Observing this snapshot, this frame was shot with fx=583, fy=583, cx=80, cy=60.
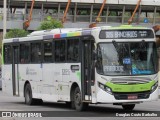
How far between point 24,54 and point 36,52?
143 cm

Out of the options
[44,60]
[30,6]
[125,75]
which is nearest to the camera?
[125,75]

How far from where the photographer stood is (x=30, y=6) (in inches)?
2985

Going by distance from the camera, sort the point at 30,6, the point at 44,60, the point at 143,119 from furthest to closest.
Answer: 1. the point at 30,6
2. the point at 44,60
3. the point at 143,119

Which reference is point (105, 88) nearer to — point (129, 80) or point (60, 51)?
point (129, 80)

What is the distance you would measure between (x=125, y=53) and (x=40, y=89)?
6.08 meters

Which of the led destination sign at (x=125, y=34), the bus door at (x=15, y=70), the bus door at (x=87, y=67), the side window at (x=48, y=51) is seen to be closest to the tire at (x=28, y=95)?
the bus door at (x=15, y=70)

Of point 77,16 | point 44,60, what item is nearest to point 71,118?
point 44,60

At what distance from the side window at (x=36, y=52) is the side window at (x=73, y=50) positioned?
2.81 metres

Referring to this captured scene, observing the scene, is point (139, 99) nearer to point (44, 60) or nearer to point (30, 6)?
point (44, 60)

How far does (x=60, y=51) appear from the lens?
72.0 ft

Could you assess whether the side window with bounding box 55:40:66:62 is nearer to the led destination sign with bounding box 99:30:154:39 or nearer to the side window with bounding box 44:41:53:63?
the side window with bounding box 44:41:53:63

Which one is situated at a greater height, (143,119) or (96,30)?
(96,30)

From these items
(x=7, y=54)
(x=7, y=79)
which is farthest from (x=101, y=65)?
(x=7, y=79)

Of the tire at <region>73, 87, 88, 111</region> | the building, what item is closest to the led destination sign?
the tire at <region>73, 87, 88, 111</region>
